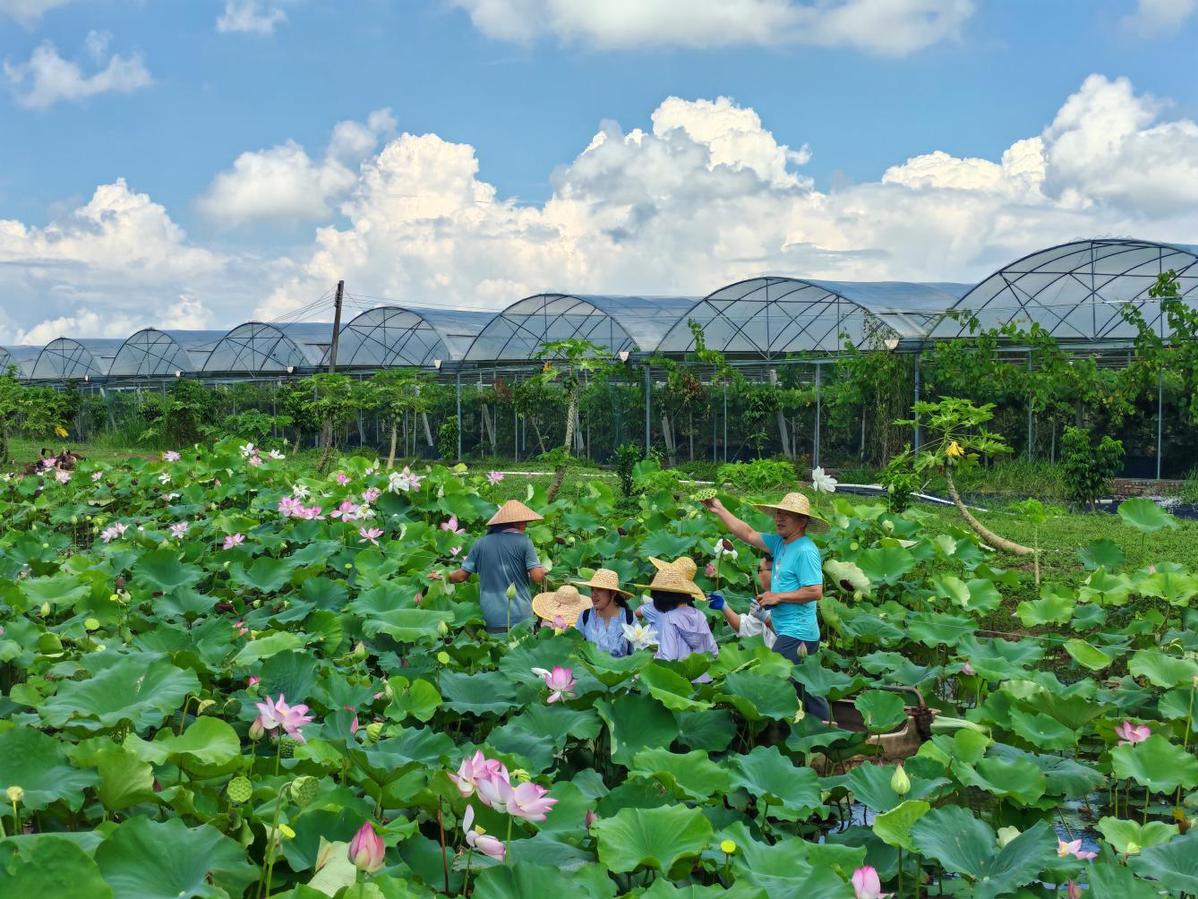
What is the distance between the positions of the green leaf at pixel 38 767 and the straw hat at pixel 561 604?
2.52 metres

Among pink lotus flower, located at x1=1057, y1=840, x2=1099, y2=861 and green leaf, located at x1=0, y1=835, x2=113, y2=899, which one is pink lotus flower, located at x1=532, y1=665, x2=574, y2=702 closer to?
pink lotus flower, located at x1=1057, y1=840, x2=1099, y2=861

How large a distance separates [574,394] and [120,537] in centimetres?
708

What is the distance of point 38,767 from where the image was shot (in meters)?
2.64

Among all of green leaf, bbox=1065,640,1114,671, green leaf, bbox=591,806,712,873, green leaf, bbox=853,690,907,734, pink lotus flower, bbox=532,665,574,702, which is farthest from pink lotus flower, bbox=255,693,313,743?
green leaf, bbox=1065,640,1114,671

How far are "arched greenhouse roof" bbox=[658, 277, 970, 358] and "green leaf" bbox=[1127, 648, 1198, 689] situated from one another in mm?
13949

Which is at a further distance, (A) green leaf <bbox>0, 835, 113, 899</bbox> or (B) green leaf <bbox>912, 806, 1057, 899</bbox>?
(B) green leaf <bbox>912, 806, 1057, 899</bbox>

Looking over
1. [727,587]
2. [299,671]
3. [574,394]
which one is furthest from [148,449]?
[299,671]

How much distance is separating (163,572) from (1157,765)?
15.5ft

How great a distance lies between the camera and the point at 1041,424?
50.9 ft

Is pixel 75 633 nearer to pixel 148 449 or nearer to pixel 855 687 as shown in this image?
pixel 855 687

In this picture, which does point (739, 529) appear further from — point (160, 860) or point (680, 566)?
point (160, 860)

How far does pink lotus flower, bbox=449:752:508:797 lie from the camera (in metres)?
2.23

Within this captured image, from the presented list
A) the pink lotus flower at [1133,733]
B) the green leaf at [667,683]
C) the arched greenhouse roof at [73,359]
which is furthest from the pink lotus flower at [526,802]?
the arched greenhouse roof at [73,359]

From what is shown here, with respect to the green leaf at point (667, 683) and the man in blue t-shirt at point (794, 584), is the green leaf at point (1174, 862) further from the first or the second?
the man in blue t-shirt at point (794, 584)
